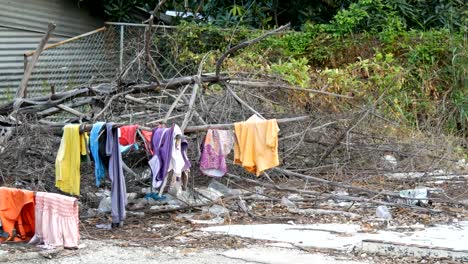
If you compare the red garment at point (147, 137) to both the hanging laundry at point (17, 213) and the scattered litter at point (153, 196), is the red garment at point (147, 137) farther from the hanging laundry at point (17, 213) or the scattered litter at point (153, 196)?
the hanging laundry at point (17, 213)

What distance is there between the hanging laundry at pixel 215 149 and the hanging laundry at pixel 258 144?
0.55ft

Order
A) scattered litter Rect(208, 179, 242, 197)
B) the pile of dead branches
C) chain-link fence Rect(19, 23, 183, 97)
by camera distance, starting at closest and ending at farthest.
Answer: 1. the pile of dead branches
2. scattered litter Rect(208, 179, 242, 197)
3. chain-link fence Rect(19, 23, 183, 97)

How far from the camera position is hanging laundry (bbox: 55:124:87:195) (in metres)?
8.36

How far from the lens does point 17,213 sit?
776 centimetres

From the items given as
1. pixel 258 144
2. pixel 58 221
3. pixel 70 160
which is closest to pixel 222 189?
pixel 258 144

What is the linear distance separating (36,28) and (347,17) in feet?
19.7

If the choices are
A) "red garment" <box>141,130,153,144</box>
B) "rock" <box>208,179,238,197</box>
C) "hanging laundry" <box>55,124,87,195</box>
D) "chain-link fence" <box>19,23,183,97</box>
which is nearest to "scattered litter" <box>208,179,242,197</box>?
"rock" <box>208,179,238,197</box>

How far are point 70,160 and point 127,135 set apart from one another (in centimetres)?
65

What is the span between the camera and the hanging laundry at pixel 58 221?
24.5 ft

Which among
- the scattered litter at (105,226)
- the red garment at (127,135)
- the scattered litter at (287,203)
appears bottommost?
the scattered litter at (105,226)

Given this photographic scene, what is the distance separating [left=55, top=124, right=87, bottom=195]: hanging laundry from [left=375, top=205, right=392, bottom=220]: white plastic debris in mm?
3289

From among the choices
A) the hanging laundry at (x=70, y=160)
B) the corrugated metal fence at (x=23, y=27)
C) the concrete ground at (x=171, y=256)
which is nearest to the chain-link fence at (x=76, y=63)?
the corrugated metal fence at (x=23, y=27)

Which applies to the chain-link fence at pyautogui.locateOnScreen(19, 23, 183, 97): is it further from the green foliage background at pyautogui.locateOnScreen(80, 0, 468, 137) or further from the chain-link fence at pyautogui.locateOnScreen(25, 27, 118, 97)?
the green foliage background at pyautogui.locateOnScreen(80, 0, 468, 137)

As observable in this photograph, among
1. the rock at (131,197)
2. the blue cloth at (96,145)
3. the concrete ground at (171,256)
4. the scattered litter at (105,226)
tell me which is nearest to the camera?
the concrete ground at (171,256)
